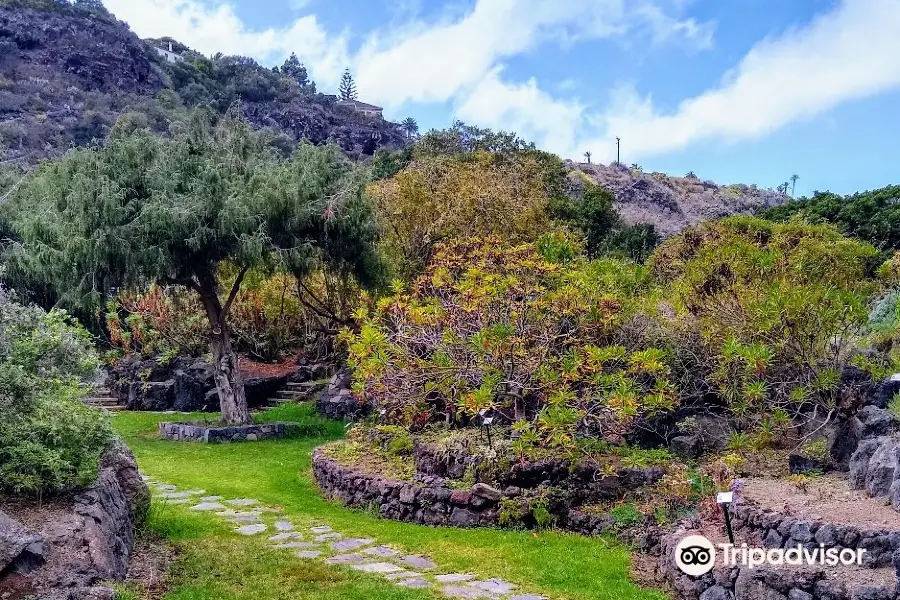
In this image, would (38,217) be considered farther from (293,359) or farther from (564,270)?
(564,270)

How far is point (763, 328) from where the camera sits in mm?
8336

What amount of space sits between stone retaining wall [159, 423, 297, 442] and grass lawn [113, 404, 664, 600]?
151 inches

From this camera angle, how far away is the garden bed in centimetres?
1468

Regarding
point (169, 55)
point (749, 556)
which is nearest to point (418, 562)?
point (749, 556)

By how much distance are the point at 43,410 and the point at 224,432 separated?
858 centimetres

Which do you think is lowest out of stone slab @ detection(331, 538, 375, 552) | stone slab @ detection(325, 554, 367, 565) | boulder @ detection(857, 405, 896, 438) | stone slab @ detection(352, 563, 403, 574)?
stone slab @ detection(331, 538, 375, 552)

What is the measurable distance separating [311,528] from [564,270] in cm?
451

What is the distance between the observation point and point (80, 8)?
2987 inches

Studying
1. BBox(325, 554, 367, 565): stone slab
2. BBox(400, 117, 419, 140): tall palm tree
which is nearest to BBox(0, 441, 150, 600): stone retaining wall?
BBox(325, 554, 367, 565): stone slab

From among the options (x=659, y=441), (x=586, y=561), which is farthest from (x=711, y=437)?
(x=586, y=561)

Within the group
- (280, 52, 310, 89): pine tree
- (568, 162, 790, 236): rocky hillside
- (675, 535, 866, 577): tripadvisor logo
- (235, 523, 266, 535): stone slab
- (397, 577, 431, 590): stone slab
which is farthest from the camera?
(280, 52, 310, 89): pine tree

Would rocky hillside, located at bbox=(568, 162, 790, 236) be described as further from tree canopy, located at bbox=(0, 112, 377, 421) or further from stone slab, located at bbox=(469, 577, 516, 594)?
stone slab, located at bbox=(469, 577, 516, 594)

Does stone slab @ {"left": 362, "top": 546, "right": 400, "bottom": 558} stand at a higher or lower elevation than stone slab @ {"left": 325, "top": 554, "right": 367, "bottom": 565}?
lower

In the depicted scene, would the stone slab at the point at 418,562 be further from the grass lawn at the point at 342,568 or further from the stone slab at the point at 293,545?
the stone slab at the point at 293,545
